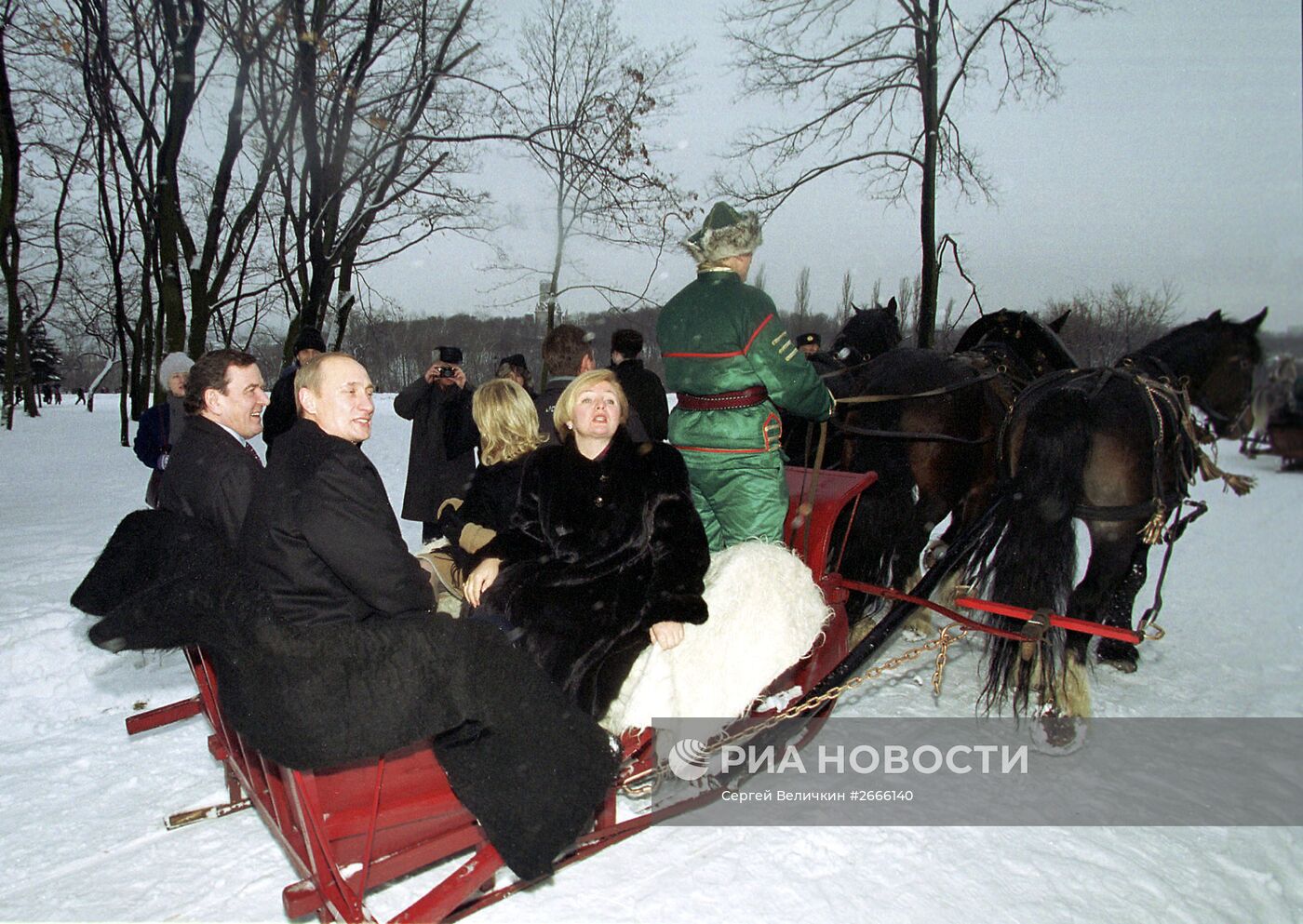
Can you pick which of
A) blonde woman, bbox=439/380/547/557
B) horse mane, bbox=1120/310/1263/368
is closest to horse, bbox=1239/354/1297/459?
blonde woman, bbox=439/380/547/557

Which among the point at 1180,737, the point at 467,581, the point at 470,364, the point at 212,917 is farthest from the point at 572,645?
the point at 470,364

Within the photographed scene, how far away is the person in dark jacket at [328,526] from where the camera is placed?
2.09 metres

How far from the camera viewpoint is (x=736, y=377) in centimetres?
332

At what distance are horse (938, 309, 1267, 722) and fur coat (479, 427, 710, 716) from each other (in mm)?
1764

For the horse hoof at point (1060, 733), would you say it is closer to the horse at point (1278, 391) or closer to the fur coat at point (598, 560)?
the fur coat at point (598, 560)

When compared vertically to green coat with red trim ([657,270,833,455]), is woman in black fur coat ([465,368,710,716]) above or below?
below

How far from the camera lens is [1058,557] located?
3777 millimetres

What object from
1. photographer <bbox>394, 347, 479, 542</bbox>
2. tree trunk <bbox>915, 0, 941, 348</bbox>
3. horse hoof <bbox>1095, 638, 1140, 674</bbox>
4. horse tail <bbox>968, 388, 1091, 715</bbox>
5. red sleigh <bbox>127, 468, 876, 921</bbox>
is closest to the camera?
red sleigh <bbox>127, 468, 876, 921</bbox>

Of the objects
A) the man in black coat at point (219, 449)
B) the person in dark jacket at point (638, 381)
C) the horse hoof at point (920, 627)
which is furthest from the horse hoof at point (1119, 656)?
the man in black coat at point (219, 449)

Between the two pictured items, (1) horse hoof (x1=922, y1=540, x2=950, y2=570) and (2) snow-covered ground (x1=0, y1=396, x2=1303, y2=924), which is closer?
(2) snow-covered ground (x1=0, y1=396, x2=1303, y2=924)

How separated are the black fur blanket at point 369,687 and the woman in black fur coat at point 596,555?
391 millimetres

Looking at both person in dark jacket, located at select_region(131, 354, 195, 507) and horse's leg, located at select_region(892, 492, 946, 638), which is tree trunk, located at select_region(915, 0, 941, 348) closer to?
horse's leg, located at select_region(892, 492, 946, 638)

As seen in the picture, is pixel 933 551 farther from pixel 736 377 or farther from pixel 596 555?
pixel 596 555

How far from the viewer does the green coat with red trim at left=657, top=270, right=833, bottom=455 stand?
10.7 ft
